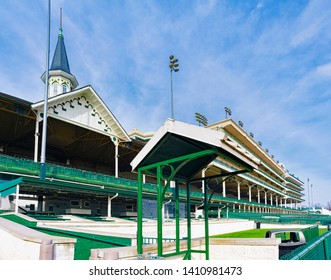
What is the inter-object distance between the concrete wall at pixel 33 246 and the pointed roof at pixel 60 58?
1429 inches

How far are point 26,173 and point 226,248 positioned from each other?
16.3 metres

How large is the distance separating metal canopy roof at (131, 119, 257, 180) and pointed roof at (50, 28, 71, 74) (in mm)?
39722

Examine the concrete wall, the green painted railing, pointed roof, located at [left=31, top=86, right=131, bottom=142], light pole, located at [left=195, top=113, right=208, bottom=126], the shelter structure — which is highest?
light pole, located at [left=195, top=113, right=208, bottom=126]

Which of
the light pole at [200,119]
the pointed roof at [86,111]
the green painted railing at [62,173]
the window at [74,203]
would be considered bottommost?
the window at [74,203]

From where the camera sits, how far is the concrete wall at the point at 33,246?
741 cm

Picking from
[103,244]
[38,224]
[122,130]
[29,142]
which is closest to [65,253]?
[103,244]

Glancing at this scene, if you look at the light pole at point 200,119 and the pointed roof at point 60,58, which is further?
the light pole at point 200,119

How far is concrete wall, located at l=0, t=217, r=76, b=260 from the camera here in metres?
7.41

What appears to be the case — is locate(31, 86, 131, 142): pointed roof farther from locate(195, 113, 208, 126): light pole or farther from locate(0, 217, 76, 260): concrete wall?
locate(195, 113, 208, 126): light pole

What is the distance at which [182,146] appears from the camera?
7.49 meters

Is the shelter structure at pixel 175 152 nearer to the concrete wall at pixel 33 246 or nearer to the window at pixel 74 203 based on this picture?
the concrete wall at pixel 33 246

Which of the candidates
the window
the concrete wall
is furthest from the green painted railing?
the concrete wall

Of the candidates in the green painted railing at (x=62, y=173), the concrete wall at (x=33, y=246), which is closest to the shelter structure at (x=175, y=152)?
the concrete wall at (x=33, y=246)

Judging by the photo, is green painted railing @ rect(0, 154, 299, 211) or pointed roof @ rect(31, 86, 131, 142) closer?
green painted railing @ rect(0, 154, 299, 211)
